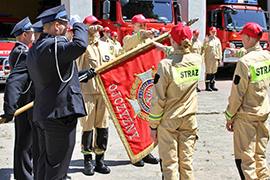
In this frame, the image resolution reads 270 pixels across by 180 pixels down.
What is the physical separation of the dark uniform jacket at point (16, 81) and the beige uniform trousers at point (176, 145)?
1.69 meters

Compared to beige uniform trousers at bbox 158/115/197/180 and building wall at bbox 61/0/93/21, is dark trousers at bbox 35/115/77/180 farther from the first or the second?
building wall at bbox 61/0/93/21

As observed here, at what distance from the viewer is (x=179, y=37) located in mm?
4402

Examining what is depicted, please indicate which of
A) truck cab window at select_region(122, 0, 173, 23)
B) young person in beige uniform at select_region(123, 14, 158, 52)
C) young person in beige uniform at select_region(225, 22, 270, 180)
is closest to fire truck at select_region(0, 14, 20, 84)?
truck cab window at select_region(122, 0, 173, 23)

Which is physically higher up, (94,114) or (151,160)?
(94,114)

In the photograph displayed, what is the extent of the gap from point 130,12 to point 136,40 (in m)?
9.14

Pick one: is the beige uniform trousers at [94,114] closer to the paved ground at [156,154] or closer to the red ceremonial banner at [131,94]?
the red ceremonial banner at [131,94]

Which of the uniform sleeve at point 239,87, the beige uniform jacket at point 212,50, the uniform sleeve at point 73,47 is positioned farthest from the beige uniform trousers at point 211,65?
the uniform sleeve at point 73,47

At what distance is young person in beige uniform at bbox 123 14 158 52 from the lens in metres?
6.15

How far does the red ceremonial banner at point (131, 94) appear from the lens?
19.1 ft

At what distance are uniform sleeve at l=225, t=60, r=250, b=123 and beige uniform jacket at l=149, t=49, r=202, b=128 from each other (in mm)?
541

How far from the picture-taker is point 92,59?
Result: 6012mm

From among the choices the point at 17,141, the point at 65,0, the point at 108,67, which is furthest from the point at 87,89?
the point at 65,0

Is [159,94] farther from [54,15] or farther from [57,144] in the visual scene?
[54,15]

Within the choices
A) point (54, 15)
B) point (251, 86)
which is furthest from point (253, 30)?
point (54, 15)
